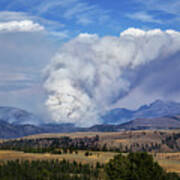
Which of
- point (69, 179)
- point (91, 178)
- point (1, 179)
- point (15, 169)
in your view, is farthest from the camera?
point (15, 169)

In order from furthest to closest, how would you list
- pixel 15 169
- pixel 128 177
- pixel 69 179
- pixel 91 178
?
pixel 15 169 → pixel 91 178 → pixel 69 179 → pixel 128 177

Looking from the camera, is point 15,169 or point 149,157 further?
point 15,169

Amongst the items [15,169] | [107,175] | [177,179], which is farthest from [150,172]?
[15,169]

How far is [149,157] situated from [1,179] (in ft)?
175

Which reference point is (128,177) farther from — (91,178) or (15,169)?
(15,169)

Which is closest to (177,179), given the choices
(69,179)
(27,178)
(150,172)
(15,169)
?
(150,172)

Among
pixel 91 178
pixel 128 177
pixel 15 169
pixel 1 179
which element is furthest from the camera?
pixel 15 169

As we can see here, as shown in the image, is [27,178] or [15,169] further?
[15,169]

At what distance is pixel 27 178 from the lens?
519 ft

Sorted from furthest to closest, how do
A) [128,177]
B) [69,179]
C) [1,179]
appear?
1. [69,179]
2. [1,179]
3. [128,177]

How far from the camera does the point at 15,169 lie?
182500 mm

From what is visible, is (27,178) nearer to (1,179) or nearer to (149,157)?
(1,179)

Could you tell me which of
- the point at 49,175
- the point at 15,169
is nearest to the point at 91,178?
the point at 49,175

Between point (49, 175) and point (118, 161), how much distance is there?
4204cm
